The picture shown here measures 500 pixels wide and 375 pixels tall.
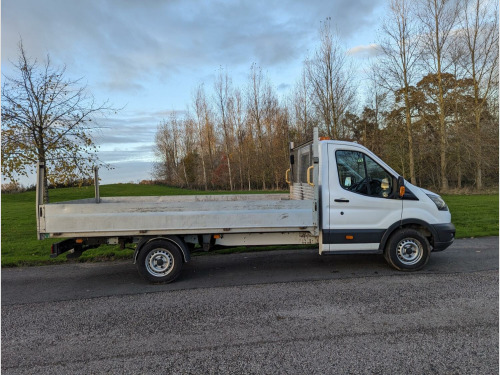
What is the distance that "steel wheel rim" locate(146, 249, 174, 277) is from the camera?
228 inches

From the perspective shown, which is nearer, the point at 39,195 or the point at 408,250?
the point at 39,195

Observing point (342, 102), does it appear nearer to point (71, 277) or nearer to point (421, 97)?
point (421, 97)

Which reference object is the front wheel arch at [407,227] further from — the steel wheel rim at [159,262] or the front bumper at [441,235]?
the steel wheel rim at [159,262]

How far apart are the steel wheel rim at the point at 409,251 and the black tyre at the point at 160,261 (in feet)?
12.9

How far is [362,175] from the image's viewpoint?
20.0 ft

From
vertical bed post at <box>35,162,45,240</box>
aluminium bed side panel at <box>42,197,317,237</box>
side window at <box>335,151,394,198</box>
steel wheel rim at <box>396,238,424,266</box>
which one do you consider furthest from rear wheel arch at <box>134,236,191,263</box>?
steel wheel rim at <box>396,238,424,266</box>

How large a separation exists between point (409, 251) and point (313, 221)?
6.20ft

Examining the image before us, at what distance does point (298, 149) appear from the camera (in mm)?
7398

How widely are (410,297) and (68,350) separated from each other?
441cm

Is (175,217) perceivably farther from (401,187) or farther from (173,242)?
(401,187)

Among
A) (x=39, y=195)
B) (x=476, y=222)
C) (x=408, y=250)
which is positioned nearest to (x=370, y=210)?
(x=408, y=250)

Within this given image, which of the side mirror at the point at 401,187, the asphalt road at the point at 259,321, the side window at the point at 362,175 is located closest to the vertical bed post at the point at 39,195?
the asphalt road at the point at 259,321

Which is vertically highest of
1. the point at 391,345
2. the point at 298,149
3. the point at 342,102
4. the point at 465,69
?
the point at 465,69

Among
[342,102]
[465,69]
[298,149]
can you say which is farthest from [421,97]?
[298,149]
